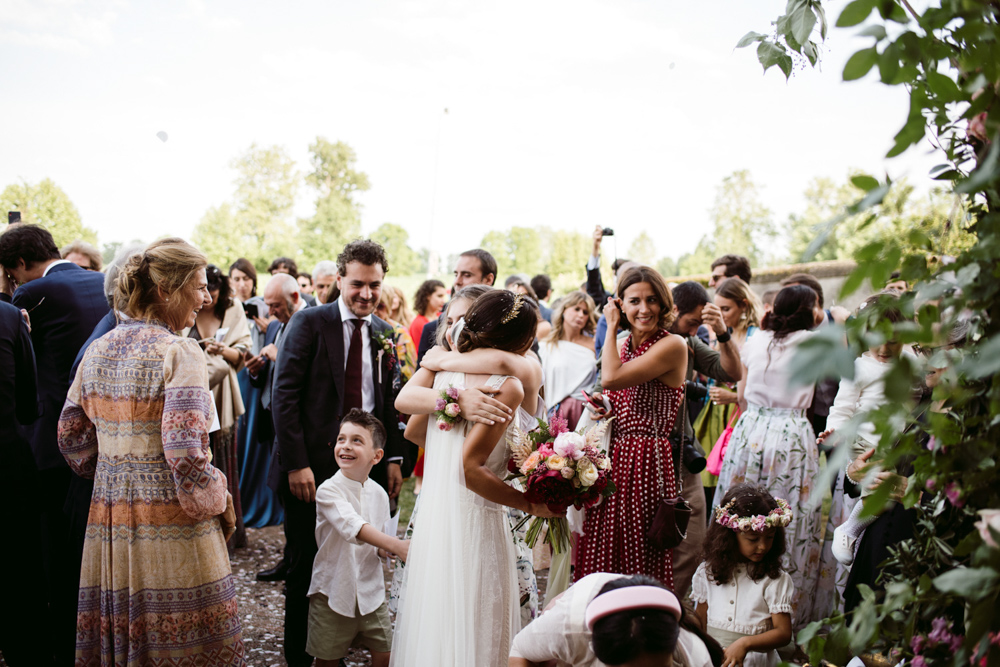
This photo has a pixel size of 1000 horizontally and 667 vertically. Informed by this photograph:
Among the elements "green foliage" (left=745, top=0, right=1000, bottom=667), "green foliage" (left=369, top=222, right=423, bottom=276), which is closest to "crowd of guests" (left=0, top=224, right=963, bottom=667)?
"green foliage" (left=745, top=0, right=1000, bottom=667)

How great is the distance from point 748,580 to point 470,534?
162 centimetres

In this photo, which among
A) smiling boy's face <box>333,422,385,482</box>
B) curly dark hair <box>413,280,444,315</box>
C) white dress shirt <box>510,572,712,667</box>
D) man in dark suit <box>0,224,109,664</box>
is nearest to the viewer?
white dress shirt <box>510,572,712,667</box>

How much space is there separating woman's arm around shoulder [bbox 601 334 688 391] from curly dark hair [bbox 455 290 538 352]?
2.67ft

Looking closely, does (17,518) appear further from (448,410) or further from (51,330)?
(448,410)

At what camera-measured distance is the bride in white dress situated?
283 centimetres

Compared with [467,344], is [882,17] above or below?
above

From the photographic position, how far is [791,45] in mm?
1609

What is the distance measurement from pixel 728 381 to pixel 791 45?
11.8 feet

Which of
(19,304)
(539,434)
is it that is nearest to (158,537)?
(539,434)

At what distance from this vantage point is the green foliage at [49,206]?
27.6 meters

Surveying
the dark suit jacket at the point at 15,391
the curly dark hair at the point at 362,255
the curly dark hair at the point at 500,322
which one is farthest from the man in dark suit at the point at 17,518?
the curly dark hair at the point at 500,322

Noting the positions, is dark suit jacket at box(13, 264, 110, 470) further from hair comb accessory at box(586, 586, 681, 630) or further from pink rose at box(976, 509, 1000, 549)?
pink rose at box(976, 509, 1000, 549)

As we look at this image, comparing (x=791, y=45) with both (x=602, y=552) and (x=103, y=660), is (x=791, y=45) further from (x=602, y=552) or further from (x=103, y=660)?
(x=103, y=660)

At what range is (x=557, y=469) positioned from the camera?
2.77 metres
